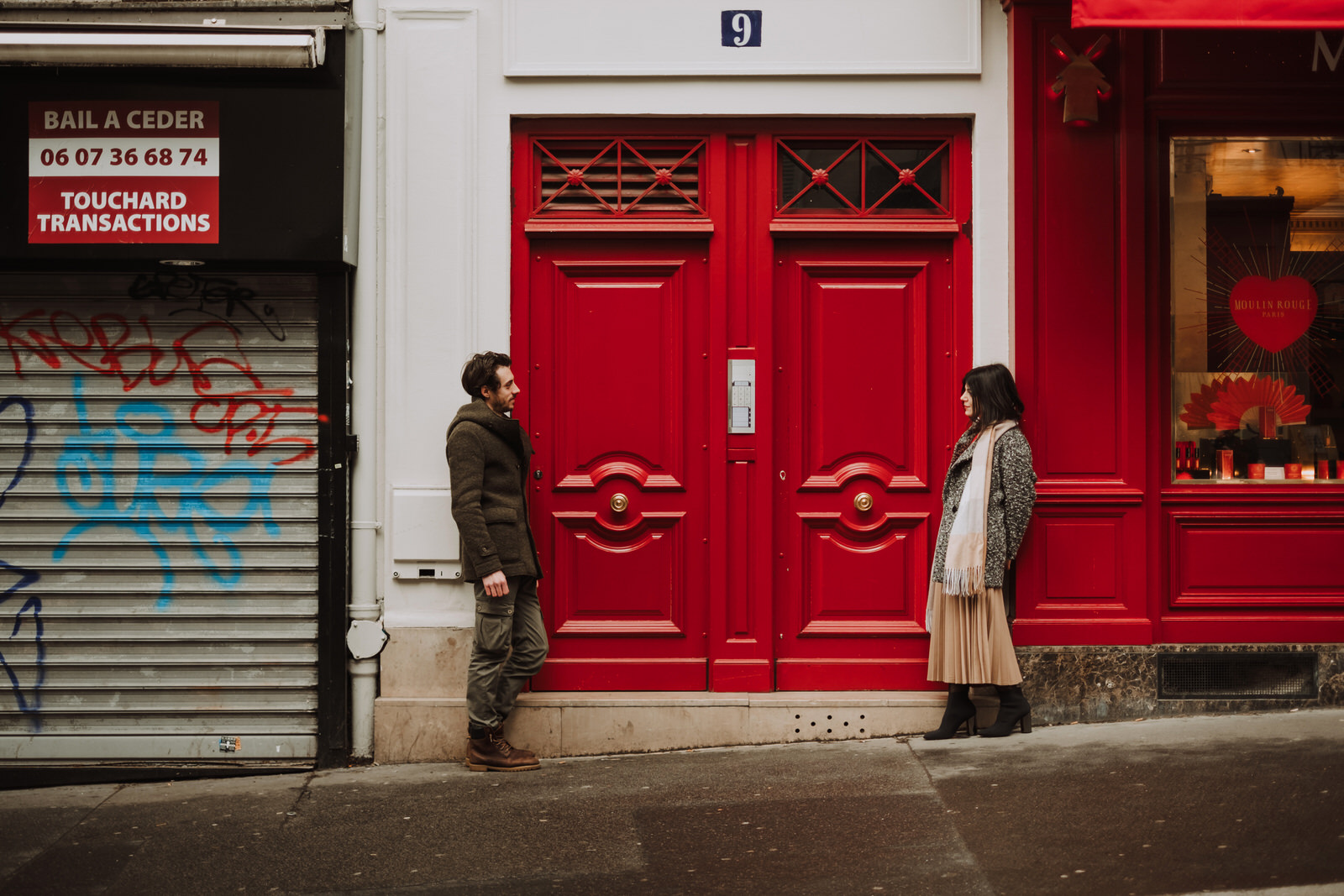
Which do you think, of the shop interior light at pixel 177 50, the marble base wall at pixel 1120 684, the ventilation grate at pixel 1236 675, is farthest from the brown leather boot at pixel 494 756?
the shop interior light at pixel 177 50

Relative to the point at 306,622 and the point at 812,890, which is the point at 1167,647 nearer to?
the point at 812,890

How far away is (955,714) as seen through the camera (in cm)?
586

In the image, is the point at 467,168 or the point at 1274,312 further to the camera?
the point at 1274,312

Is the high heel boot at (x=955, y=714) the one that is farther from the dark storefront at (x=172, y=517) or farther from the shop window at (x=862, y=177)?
the dark storefront at (x=172, y=517)

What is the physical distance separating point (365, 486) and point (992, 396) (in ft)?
10.5

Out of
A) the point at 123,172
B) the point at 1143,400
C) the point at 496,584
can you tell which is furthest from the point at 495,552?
the point at 1143,400

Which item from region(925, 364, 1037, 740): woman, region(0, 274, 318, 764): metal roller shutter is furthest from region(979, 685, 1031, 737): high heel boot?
region(0, 274, 318, 764): metal roller shutter

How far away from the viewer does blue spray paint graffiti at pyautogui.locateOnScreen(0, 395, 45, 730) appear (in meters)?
6.04

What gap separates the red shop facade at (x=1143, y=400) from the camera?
19.6 feet

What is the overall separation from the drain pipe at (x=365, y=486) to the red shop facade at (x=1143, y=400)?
10.8 ft

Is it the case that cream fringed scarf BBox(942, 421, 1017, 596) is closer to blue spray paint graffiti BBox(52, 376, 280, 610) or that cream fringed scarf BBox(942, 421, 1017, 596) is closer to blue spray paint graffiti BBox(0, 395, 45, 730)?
blue spray paint graffiti BBox(52, 376, 280, 610)

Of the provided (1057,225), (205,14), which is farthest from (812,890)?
(205,14)

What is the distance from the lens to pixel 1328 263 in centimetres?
622

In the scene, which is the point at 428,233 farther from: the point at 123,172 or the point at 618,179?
the point at 123,172
